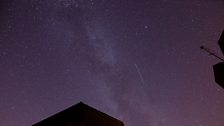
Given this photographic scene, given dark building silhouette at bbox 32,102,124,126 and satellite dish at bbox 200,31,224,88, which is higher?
satellite dish at bbox 200,31,224,88

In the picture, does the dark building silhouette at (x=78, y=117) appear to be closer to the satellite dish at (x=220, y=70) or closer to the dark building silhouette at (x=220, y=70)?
the satellite dish at (x=220, y=70)

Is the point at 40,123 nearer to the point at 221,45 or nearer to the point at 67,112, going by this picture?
the point at 67,112

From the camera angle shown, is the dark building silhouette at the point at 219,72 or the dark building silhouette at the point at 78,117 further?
the dark building silhouette at the point at 219,72

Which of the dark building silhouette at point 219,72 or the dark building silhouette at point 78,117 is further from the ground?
the dark building silhouette at point 219,72

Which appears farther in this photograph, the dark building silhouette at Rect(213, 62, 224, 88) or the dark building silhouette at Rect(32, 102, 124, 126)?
the dark building silhouette at Rect(213, 62, 224, 88)

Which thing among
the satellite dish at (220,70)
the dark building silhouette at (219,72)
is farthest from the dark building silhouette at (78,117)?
the dark building silhouette at (219,72)

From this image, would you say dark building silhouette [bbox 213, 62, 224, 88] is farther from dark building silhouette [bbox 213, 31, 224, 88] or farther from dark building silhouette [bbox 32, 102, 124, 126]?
dark building silhouette [bbox 32, 102, 124, 126]

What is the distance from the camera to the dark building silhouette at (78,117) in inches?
479

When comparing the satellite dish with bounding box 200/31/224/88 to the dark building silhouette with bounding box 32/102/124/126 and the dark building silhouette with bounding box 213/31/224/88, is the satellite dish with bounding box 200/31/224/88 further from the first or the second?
the dark building silhouette with bounding box 32/102/124/126

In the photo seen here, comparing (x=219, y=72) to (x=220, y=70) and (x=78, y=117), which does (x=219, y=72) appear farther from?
(x=78, y=117)

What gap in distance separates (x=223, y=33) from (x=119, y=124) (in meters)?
13.0

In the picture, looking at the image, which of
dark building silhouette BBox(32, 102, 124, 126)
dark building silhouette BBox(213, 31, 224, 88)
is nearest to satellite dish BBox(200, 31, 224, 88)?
dark building silhouette BBox(213, 31, 224, 88)

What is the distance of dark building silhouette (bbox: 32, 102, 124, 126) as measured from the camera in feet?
39.9

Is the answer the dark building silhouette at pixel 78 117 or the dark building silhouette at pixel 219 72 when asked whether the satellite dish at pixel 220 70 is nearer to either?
the dark building silhouette at pixel 219 72
